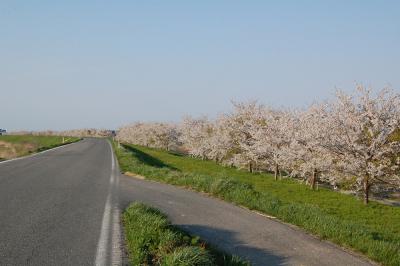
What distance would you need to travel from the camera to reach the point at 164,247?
692cm

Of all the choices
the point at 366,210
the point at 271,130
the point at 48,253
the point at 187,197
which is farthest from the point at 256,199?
the point at 271,130

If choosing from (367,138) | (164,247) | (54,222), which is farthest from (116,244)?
(367,138)

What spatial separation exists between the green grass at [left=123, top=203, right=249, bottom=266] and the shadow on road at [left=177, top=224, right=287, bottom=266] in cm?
43

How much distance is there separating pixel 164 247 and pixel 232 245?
1.60 meters

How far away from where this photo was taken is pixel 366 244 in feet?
27.4

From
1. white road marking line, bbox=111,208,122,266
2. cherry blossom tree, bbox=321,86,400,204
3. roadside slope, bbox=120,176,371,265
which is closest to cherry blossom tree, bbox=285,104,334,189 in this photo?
cherry blossom tree, bbox=321,86,400,204

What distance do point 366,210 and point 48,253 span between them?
16459mm

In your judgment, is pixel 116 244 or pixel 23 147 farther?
pixel 23 147

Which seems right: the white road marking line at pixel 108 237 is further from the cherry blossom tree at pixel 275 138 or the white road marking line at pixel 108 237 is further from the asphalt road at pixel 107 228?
the cherry blossom tree at pixel 275 138

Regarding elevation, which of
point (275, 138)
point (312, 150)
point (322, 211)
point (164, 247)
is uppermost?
point (275, 138)

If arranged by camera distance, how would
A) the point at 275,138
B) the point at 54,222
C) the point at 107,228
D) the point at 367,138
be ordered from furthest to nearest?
the point at 275,138 → the point at 367,138 → the point at 54,222 → the point at 107,228

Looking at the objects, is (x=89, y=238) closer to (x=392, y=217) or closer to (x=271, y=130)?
(x=392, y=217)

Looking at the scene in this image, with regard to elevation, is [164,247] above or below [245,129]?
below

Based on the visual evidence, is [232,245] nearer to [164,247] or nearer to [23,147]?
[164,247]
